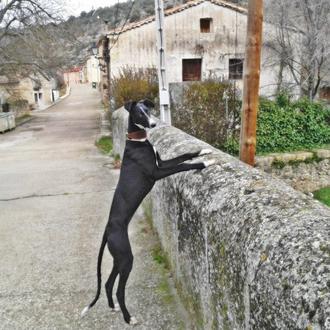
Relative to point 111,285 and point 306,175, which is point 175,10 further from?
point 111,285

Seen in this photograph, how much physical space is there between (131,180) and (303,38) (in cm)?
1586

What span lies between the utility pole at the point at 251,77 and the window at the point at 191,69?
58.0 ft

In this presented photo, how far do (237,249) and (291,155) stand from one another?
1160 centimetres

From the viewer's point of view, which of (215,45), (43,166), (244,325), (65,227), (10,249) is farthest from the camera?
(215,45)

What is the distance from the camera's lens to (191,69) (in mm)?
22859

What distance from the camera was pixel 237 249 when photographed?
205 centimetres

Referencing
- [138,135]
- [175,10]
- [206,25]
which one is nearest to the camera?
[138,135]

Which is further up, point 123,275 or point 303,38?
point 303,38

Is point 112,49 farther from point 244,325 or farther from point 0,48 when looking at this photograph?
point 244,325

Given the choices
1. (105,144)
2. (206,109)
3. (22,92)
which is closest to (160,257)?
(206,109)

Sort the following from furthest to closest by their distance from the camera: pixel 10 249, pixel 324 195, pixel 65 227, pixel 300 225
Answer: pixel 324 195 < pixel 65 227 < pixel 10 249 < pixel 300 225

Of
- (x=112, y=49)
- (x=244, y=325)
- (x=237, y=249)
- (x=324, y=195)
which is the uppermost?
(x=112, y=49)

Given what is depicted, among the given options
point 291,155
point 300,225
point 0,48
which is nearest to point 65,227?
point 300,225

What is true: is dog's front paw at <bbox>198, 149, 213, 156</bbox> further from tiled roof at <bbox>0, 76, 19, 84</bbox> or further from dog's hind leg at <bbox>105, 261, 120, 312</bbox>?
tiled roof at <bbox>0, 76, 19, 84</bbox>
